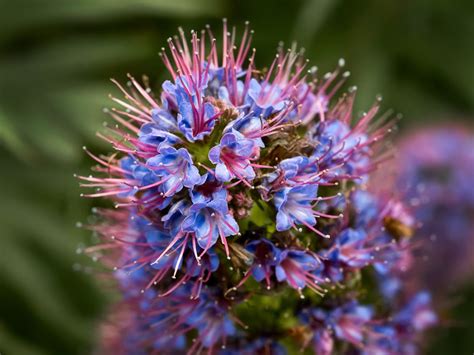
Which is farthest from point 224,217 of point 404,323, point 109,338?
point 109,338

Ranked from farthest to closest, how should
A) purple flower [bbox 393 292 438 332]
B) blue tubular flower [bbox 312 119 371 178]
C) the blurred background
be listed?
the blurred background → purple flower [bbox 393 292 438 332] → blue tubular flower [bbox 312 119 371 178]

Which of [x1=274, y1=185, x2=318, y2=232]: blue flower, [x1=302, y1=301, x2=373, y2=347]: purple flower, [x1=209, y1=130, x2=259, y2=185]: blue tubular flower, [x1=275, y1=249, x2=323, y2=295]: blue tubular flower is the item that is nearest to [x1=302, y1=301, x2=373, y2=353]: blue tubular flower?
[x1=302, y1=301, x2=373, y2=347]: purple flower

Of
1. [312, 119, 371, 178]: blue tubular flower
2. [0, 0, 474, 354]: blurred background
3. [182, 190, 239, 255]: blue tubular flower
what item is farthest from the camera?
[0, 0, 474, 354]: blurred background

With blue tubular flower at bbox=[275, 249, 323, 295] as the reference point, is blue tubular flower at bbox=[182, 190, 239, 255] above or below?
above

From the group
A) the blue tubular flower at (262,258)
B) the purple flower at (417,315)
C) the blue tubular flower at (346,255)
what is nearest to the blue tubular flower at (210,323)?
the blue tubular flower at (262,258)

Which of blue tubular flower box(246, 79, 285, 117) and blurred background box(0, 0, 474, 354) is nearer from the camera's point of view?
blue tubular flower box(246, 79, 285, 117)

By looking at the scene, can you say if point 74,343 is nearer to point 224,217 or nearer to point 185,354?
point 185,354

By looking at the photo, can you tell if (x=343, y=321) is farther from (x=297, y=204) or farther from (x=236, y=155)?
(x=236, y=155)

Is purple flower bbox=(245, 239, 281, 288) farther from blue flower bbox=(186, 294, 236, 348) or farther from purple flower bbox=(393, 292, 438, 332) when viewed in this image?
purple flower bbox=(393, 292, 438, 332)
